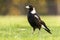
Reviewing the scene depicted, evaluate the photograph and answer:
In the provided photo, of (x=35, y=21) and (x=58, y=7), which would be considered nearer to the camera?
(x=35, y=21)

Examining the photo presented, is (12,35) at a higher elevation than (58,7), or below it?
higher

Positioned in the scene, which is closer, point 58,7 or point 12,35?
point 12,35

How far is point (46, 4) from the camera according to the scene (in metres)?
26.6

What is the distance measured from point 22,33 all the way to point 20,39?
1.65 m

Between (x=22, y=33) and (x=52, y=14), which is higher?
(x=22, y=33)

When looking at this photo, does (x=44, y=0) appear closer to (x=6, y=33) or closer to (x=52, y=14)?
(x=52, y=14)

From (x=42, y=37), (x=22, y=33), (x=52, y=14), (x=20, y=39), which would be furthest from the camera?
(x=52, y=14)

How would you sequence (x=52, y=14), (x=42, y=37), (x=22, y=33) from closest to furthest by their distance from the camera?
1. (x=42, y=37)
2. (x=22, y=33)
3. (x=52, y=14)

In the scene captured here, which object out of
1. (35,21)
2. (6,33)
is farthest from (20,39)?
(6,33)

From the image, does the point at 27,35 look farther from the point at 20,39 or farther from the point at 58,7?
the point at 58,7

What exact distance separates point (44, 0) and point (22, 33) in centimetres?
1394

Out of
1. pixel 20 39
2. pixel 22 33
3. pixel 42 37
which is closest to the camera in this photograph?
pixel 20 39

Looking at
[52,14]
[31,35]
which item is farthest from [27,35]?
[52,14]

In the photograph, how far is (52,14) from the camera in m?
26.2
